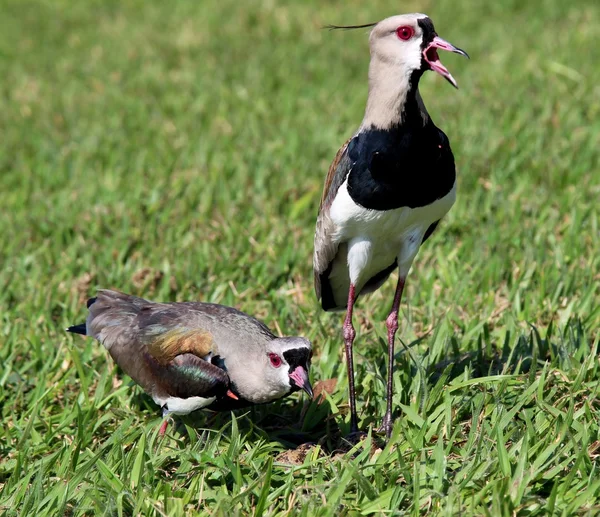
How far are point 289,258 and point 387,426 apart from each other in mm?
1829

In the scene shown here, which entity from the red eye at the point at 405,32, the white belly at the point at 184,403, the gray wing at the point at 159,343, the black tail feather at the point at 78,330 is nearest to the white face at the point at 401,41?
the red eye at the point at 405,32

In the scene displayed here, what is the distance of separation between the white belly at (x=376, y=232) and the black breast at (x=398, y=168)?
6 cm

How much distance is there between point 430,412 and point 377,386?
0.36 m

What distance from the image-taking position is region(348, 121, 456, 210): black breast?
12.0 feet

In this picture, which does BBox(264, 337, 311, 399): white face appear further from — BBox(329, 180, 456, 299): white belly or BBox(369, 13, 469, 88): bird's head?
BBox(369, 13, 469, 88): bird's head

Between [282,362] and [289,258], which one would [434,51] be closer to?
[282,362]

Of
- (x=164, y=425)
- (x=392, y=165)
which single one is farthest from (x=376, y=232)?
(x=164, y=425)

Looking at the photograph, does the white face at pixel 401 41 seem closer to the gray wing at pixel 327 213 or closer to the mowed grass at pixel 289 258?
the gray wing at pixel 327 213

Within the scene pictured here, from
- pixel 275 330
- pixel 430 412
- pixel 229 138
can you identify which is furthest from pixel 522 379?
pixel 229 138

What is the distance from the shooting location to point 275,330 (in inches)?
195

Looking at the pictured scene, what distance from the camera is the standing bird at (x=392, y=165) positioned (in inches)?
142

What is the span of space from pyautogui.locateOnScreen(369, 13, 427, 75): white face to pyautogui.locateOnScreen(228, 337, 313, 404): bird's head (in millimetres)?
1285

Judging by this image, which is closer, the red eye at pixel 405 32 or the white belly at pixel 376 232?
the red eye at pixel 405 32

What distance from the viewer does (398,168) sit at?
3.65 meters
